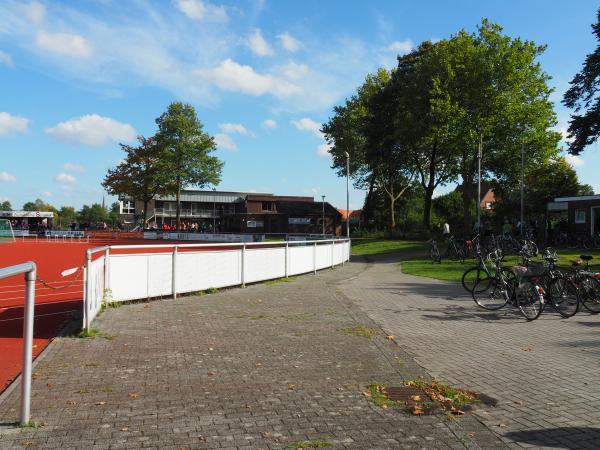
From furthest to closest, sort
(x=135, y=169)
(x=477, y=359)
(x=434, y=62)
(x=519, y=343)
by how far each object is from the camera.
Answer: (x=135, y=169)
(x=434, y=62)
(x=519, y=343)
(x=477, y=359)

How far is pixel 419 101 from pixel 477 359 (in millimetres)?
33814

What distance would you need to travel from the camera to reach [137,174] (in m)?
58.2

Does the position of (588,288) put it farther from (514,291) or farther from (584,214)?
(584,214)

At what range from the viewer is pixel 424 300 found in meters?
11.6

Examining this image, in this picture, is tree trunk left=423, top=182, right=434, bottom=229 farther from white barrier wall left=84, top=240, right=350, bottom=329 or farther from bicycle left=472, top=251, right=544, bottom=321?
bicycle left=472, top=251, right=544, bottom=321

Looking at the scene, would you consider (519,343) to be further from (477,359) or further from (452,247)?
(452,247)

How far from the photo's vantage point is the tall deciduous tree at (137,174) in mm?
57719

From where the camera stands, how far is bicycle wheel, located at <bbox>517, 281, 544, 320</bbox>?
30.4ft

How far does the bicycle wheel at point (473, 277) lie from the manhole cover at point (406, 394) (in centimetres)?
640

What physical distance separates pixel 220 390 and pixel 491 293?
7.06 m

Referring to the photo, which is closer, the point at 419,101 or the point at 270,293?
the point at 270,293

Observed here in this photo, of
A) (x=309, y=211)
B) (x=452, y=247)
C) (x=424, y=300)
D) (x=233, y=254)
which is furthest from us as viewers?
(x=309, y=211)

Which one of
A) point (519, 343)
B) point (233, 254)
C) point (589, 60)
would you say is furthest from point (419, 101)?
point (519, 343)

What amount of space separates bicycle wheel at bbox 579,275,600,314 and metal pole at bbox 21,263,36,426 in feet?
31.2
